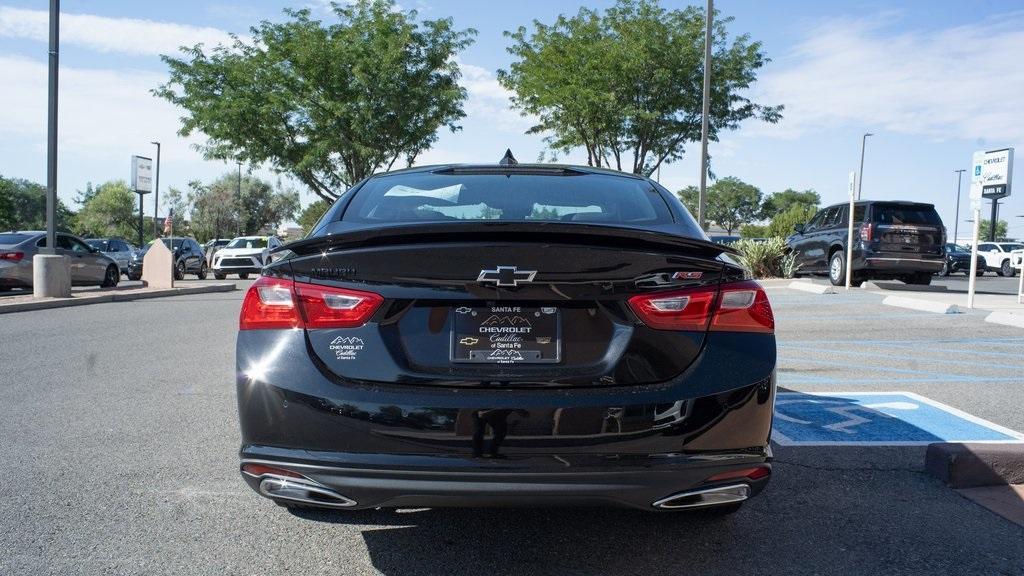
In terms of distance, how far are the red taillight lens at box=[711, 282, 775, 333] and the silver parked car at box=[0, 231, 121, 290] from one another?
Answer: 1619cm

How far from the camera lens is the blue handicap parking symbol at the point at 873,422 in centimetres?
495

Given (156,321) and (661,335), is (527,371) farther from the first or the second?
(156,321)

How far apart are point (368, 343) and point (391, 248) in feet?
1.09

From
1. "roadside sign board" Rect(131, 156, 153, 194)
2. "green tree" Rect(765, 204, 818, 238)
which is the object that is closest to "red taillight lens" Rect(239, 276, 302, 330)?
"roadside sign board" Rect(131, 156, 153, 194)

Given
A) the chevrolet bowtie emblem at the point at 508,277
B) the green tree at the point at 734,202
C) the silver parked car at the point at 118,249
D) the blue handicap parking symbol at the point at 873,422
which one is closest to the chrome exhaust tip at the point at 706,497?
the chevrolet bowtie emblem at the point at 508,277

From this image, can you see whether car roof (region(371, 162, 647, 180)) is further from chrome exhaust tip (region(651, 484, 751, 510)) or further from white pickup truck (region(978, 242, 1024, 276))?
white pickup truck (region(978, 242, 1024, 276))

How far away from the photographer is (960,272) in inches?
1419

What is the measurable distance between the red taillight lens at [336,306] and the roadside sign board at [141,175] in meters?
22.4

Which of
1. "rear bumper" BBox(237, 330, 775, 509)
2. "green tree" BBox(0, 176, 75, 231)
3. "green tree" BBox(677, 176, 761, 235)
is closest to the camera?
"rear bumper" BBox(237, 330, 775, 509)

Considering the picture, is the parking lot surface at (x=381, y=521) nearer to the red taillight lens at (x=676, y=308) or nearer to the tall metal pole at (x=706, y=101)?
the red taillight lens at (x=676, y=308)

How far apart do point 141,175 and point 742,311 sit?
931 inches

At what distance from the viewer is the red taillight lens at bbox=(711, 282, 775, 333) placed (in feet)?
9.02

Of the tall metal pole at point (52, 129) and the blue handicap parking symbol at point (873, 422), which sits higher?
the tall metal pole at point (52, 129)

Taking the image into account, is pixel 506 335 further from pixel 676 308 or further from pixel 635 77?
pixel 635 77
